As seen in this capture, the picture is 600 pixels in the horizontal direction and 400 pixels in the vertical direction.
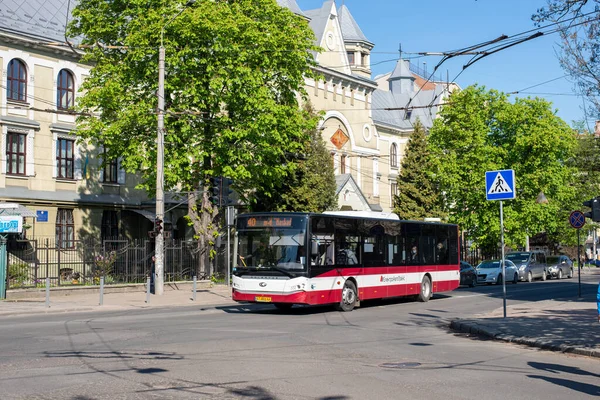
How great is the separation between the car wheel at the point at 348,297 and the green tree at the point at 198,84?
41.0 ft

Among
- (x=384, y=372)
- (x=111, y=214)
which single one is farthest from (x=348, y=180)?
(x=384, y=372)

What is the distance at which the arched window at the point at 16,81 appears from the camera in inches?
1465

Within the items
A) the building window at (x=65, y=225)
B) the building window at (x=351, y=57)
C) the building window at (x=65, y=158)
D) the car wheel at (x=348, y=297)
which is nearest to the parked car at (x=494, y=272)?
the building window at (x=65, y=225)

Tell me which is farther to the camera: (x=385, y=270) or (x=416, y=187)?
(x=416, y=187)

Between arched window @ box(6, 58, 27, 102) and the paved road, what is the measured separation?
860 inches

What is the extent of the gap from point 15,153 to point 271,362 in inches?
1193

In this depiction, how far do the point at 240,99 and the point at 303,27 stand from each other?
16.6 ft

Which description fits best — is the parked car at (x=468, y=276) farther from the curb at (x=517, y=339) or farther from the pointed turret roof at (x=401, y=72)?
the pointed turret roof at (x=401, y=72)

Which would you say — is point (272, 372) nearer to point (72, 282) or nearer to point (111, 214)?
point (72, 282)

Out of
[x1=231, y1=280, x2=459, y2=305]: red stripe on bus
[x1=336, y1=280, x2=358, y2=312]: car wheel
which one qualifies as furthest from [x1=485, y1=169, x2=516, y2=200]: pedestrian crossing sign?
[x1=336, y1=280, x2=358, y2=312]: car wheel

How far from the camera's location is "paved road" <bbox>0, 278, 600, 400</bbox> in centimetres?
890

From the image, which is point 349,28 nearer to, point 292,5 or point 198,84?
point 292,5

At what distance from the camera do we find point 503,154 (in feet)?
173

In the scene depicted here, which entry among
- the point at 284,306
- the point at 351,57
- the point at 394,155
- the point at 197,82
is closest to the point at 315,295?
the point at 284,306
